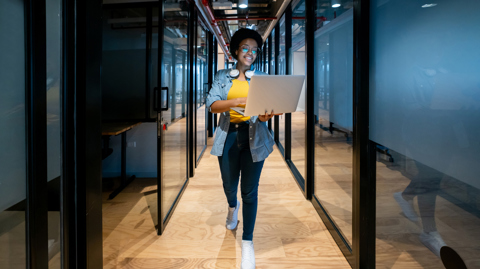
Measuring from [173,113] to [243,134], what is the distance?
1449 mm

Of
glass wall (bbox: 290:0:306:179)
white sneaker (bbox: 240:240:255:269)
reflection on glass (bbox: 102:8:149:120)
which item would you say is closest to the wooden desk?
reflection on glass (bbox: 102:8:149:120)

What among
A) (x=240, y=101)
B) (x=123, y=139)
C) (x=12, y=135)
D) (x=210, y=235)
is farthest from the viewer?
(x=123, y=139)

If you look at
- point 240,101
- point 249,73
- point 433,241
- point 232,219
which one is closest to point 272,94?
point 240,101

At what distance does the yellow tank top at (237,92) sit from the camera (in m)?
1.94

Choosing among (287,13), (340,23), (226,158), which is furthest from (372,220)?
(287,13)

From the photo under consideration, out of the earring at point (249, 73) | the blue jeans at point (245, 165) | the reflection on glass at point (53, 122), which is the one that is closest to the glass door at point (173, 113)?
the blue jeans at point (245, 165)

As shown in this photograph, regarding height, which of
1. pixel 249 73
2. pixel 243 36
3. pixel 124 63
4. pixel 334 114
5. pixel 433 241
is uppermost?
pixel 124 63

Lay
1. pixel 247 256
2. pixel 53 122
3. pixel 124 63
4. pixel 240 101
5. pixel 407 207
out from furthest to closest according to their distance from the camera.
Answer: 1. pixel 124 63
2. pixel 247 256
3. pixel 240 101
4. pixel 407 207
5. pixel 53 122

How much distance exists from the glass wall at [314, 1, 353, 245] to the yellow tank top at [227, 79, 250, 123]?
0.74 meters

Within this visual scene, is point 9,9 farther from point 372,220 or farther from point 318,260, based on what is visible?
point 318,260

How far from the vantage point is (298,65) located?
12.7 ft

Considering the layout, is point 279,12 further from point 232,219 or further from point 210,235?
point 210,235

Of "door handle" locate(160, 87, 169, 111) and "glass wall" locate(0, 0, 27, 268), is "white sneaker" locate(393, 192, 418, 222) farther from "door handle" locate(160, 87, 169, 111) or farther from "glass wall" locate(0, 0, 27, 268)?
"door handle" locate(160, 87, 169, 111)

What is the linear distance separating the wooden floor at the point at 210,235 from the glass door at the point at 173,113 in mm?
174
